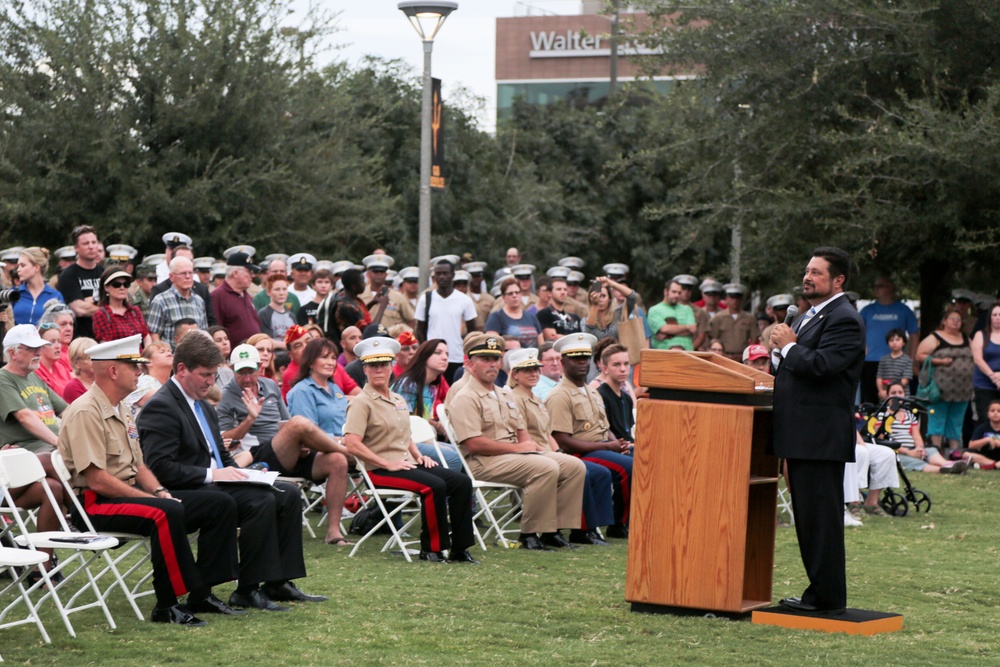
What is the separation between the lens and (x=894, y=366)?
16.9 m

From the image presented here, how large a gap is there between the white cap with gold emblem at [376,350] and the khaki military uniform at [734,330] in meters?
8.22

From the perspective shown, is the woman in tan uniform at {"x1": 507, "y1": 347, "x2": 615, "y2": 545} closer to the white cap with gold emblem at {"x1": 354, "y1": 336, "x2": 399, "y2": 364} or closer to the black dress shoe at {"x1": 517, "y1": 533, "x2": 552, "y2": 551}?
the black dress shoe at {"x1": 517, "y1": 533, "x2": 552, "y2": 551}

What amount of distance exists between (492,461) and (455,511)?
847 mm

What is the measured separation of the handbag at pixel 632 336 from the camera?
14508 millimetres

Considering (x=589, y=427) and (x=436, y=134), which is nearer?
(x=589, y=427)

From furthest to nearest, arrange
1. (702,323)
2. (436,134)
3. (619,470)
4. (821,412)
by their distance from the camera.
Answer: (702,323), (436,134), (619,470), (821,412)

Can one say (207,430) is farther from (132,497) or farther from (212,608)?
(212,608)

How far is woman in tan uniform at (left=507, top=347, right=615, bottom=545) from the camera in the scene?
10828 millimetres

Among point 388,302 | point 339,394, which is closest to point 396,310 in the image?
point 388,302

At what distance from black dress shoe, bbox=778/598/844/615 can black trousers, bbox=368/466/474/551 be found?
268 cm

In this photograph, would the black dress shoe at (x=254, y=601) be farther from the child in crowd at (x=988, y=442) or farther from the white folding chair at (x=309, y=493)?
the child in crowd at (x=988, y=442)

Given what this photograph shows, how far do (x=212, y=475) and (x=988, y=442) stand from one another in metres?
11.1

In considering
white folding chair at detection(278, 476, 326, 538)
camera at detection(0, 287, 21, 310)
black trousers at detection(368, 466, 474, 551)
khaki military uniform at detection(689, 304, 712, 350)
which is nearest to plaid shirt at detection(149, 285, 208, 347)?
camera at detection(0, 287, 21, 310)

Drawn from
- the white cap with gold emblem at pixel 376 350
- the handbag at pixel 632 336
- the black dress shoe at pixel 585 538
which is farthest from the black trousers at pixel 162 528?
the handbag at pixel 632 336
